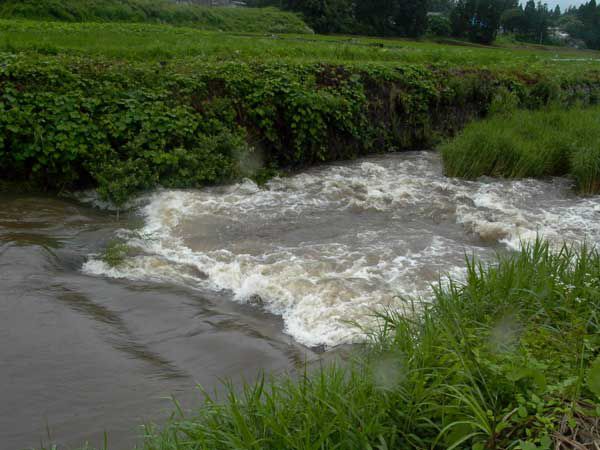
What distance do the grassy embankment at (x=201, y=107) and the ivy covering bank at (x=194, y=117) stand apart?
0.02 m

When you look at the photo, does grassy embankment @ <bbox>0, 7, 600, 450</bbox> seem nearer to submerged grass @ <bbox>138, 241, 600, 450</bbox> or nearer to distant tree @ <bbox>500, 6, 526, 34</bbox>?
submerged grass @ <bbox>138, 241, 600, 450</bbox>

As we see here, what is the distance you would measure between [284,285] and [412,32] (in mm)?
46483

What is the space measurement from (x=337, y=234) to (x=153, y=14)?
23.3m

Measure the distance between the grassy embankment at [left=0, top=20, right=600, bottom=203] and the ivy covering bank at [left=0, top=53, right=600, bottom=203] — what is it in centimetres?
2

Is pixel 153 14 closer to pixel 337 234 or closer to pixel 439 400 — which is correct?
pixel 337 234

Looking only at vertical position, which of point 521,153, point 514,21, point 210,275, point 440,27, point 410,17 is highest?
point 514,21

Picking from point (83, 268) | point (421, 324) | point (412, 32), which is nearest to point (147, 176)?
point (83, 268)

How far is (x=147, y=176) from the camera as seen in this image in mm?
7824

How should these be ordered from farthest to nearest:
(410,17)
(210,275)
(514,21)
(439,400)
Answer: (514,21), (410,17), (210,275), (439,400)

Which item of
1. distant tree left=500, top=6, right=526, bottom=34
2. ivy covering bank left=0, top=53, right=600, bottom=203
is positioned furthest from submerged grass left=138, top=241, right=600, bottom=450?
distant tree left=500, top=6, right=526, bottom=34

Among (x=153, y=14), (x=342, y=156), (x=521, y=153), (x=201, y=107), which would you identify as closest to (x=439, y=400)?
(x=201, y=107)

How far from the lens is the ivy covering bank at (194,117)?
24.9ft

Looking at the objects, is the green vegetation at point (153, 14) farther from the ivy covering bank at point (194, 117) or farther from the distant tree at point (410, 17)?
the ivy covering bank at point (194, 117)

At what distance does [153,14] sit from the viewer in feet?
86.8
